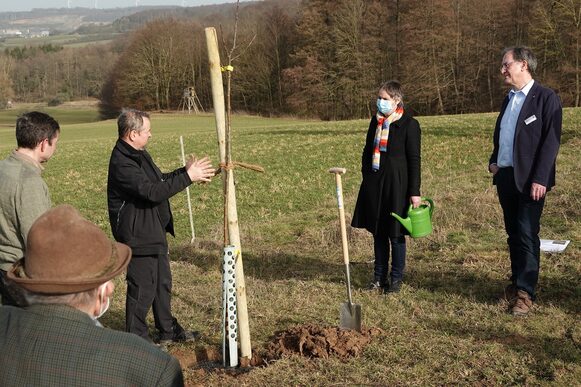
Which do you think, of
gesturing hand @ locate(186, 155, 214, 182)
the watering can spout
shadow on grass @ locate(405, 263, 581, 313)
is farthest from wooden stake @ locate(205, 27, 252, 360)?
shadow on grass @ locate(405, 263, 581, 313)

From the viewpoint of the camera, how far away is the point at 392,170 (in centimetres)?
632

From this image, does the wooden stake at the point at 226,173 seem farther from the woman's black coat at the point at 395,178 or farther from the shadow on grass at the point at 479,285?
the shadow on grass at the point at 479,285

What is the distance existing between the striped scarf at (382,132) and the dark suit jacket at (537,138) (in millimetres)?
1184

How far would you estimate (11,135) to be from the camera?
4897cm

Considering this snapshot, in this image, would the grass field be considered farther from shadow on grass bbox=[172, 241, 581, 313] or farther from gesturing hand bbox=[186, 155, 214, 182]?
gesturing hand bbox=[186, 155, 214, 182]

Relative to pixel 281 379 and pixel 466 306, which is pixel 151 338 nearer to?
pixel 281 379

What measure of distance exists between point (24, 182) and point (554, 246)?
562cm

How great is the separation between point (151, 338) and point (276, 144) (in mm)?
22451

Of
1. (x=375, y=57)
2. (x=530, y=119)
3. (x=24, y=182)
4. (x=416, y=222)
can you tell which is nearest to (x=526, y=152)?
(x=530, y=119)

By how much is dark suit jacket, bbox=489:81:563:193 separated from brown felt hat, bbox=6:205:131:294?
4322 mm

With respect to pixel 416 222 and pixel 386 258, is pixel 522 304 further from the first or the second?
pixel 386 258

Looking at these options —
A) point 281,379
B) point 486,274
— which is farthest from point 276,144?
point 281,379

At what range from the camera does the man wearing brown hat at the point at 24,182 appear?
14.4 feet

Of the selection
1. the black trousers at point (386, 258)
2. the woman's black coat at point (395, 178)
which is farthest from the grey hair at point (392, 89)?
the black trousers at point (386, 258)
